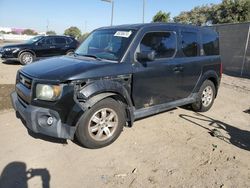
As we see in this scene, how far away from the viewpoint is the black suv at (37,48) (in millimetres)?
13109

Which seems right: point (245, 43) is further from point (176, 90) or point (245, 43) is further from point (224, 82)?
point (176, 90)

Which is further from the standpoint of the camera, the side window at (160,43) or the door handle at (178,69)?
the door handle at (178,69)

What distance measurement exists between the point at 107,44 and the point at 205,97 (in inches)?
115

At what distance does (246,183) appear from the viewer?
3289 mm

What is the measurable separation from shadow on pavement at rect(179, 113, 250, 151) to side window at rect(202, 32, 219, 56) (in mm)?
1526

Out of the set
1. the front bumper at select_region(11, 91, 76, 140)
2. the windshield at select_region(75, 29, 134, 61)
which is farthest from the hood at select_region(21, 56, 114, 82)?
the front bumper at select_region(11, 91, 76, 140)

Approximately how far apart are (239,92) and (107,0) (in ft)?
42.7

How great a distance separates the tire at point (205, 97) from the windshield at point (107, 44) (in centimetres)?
244

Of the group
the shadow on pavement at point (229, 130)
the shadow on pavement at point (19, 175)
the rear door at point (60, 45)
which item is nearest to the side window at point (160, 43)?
the shadow on pavement at point (229, 130)

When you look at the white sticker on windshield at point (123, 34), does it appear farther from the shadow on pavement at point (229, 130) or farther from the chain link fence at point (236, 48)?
the chain link fence at point (236, 48)

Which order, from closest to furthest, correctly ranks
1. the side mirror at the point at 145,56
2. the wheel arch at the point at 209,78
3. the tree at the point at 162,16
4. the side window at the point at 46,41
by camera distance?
1. the side mirror at the point at 145,56
2. the wheel arch at the point at 209,78
3. the side window at the point at 46,41
4. the tree at the point at 162,16

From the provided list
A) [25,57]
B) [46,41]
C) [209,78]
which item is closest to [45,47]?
[46,41]

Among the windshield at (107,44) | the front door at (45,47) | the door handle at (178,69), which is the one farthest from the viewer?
the front door at (45,47)

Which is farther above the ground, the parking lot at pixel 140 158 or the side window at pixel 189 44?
→ the side window at pixel 189 44
